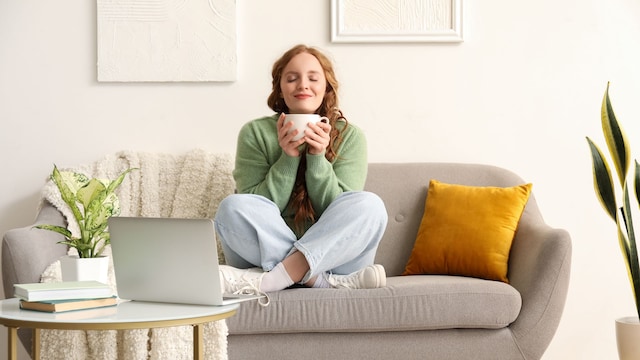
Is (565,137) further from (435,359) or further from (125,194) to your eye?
(125,194)

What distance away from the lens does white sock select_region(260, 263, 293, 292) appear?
2352 mm

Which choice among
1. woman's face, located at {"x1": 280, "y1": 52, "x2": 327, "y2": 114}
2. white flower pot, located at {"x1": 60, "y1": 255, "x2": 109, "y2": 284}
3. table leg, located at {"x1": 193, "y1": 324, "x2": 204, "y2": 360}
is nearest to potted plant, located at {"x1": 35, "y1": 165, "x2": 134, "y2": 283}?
white flower pot, located at {"x1": 60, "y1": 255, "x2": 109, "y2": 284}

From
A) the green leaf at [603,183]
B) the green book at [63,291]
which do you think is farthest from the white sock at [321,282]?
the green leaf at [603,183]

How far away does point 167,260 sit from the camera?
5.74 feet

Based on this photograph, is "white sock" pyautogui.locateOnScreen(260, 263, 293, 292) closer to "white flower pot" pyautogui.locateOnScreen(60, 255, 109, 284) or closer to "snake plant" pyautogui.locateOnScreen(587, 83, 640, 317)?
"white flower pot" pyautogui.locateOnScreen(60, 255, 109, 284)

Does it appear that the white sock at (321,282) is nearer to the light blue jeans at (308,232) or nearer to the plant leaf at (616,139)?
the light blue jeans at (308,232)

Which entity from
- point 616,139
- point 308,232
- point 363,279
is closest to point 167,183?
point 308,232

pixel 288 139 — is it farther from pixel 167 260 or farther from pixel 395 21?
pixel 395 21

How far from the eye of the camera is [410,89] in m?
3.30

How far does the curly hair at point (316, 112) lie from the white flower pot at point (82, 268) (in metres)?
0.87

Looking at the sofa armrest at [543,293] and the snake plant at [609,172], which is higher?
the snake plant at [609,172]

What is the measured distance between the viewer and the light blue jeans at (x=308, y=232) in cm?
238

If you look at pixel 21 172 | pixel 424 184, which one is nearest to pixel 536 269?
pixel 424 184

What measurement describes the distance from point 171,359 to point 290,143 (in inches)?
29.4
